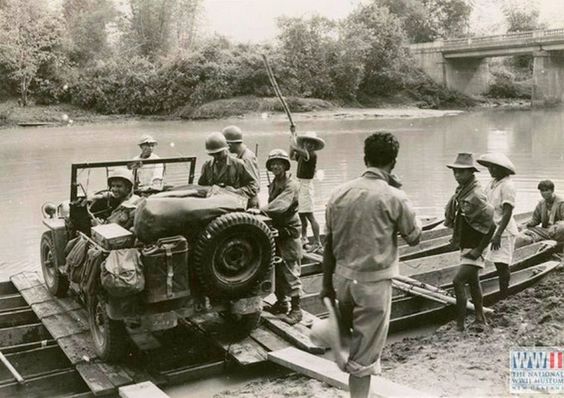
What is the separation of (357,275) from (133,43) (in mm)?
46263

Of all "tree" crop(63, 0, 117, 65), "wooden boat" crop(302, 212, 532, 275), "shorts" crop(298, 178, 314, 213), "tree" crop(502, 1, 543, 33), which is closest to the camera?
"wooden boat" crop(302, 212, 532, 275)

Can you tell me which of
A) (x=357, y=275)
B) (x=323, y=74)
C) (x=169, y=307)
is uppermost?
(x=323, y=74)

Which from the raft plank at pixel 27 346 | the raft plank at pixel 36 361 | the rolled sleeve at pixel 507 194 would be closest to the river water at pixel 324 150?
the raft plank at pixel 27 346

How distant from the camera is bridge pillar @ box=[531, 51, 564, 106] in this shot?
4544 cm

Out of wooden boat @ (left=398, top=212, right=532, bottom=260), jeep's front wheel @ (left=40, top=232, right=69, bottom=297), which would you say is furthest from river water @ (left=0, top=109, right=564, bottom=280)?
wooden boat @ (left=398, top=212, right=532, bottom=260)

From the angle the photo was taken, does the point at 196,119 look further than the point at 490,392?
Yes

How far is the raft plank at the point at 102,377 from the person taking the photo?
5.17 metres

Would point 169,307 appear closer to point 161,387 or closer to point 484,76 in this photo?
point 161,387

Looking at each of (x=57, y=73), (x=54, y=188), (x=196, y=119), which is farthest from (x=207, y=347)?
(x=57, y=73)

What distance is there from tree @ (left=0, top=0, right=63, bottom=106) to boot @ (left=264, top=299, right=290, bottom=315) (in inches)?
1507

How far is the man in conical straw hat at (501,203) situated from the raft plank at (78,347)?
12.7 feet

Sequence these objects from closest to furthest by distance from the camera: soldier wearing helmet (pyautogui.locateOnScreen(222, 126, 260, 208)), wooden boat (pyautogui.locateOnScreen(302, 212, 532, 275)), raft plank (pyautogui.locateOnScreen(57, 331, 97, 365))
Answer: raft plank (pyautogui.locateOnScreen(57, 331, 97, 365)), soldier wearing helmet (pyautogui.locateOnScreen(222, 126, 260, 208)), wooden boat (pyautogui.locateOnScreen(302, 212, 532, 275))

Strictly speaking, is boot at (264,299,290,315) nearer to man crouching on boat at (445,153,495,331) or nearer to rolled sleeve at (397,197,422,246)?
man crouching on boat at (445,153,495,331)

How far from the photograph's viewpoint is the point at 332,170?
1969cm
